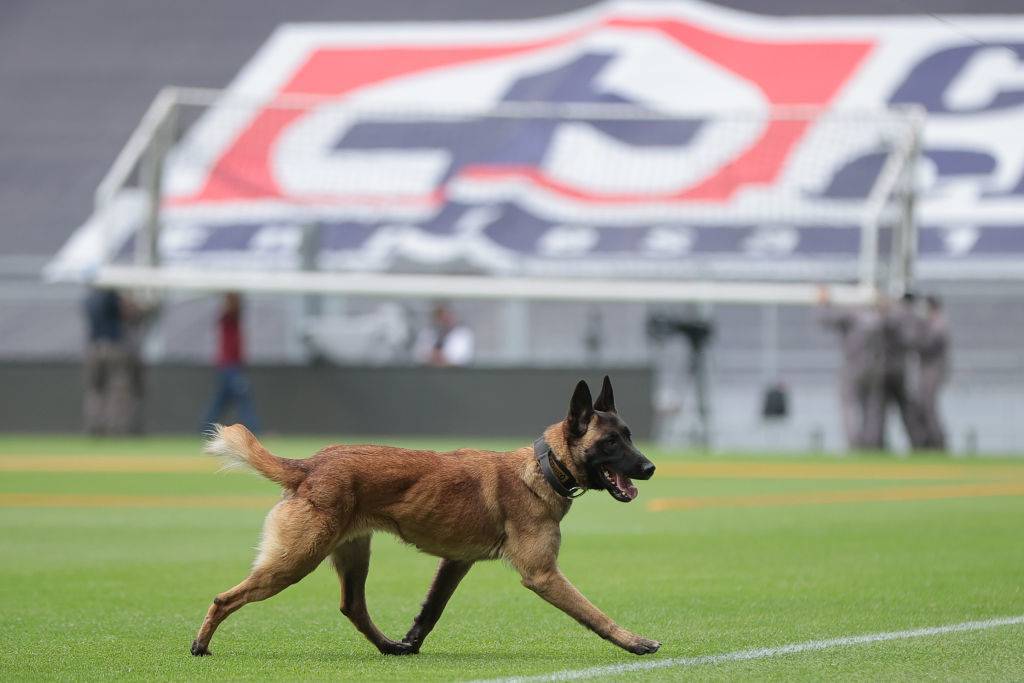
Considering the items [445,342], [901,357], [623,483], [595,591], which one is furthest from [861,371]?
[623,483]

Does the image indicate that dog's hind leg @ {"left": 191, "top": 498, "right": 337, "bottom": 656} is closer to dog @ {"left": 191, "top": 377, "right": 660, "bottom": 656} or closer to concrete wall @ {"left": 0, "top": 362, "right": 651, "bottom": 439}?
dog @ {"left": 191, "top": 377, "right": 660, "bottom": 656}

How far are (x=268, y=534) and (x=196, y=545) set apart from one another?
5.24 m

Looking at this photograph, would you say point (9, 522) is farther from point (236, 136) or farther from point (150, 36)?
point (150, 36)

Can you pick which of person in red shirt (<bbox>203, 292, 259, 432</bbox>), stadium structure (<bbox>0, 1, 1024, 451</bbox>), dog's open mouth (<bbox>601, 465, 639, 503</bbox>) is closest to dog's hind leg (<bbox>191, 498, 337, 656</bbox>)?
dog's open mouth (<bbox>601, 465, 639, 503</bbox>)

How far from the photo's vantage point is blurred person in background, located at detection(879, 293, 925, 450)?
2561 centimetres

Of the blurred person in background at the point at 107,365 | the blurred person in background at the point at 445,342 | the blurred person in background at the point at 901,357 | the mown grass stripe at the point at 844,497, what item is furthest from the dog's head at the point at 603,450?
the blurred person in background at the point at 445,342

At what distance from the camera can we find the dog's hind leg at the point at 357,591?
Answer: 736 centimetres

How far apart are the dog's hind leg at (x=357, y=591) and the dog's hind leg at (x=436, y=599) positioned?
0.21ft

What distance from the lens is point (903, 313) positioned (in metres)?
25.7

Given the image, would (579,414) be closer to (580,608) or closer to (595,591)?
(580,608)

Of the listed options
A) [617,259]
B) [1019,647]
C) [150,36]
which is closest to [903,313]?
[617,259]

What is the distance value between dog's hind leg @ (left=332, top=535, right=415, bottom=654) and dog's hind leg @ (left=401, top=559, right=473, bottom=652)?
0.06 metres

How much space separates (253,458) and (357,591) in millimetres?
764

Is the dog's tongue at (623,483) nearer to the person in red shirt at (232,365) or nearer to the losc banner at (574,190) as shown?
the losc banner at (574,190)
